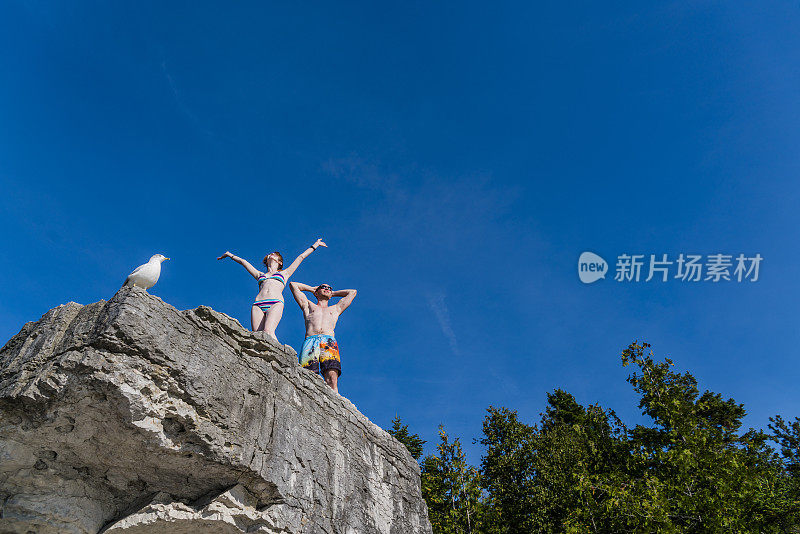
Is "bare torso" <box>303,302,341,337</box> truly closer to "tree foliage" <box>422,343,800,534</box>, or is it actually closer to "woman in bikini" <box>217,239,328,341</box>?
"woman in bikini" <box>217,239,328,341</box>

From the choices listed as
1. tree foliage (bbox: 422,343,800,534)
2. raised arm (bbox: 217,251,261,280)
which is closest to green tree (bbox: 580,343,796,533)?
tree foliage (bbox: 422,343,800,534)

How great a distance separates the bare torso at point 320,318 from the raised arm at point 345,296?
0.41ft

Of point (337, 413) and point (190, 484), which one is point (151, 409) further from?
point (337, 413)

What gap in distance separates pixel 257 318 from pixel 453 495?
38.8 feet

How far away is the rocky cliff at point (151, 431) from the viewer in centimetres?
475

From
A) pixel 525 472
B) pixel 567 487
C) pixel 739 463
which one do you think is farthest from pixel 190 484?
pixel 525 472

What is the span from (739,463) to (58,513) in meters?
14.0

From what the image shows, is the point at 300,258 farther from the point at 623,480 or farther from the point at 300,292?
the point at 623,480

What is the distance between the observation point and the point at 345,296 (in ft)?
30.4

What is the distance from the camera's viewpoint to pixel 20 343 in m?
5.31

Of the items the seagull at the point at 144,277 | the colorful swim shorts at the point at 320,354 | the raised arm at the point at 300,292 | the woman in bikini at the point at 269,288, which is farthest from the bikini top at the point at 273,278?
the seagull at the point at 144,277

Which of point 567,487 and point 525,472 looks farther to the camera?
point 525,472

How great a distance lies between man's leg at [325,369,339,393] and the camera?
797 cm

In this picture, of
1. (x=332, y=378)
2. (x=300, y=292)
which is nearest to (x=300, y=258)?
(x=300, y=292)
